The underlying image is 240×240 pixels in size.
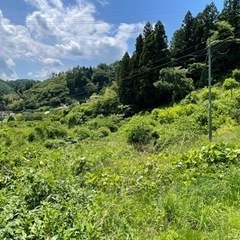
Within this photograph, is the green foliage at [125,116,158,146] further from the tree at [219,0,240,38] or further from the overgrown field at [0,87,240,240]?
the tree at [219,0,240,38]

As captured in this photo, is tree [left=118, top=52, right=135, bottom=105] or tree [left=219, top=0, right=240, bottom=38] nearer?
tree [left=118, top=52, right=135, bottom=105]

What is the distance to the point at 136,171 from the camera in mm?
4648

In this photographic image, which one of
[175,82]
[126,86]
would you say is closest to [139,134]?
[175,82]

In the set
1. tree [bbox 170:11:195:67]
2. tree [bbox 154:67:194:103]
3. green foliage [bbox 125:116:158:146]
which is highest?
tree [bbox 170:11:195:67]

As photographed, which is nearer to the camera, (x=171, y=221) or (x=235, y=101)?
(x=171, y=221)

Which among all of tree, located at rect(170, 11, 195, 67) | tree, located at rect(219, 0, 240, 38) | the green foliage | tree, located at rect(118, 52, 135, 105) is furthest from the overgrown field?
tree, located at rect(219, 0, 240, 38)

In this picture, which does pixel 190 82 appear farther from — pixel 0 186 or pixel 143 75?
pixel 0 186

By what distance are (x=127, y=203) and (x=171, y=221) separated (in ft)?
1.92

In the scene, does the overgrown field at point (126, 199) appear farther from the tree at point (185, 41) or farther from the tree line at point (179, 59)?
the tree at point (185, 41)

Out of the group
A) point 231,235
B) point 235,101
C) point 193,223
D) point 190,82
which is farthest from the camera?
point 190,82

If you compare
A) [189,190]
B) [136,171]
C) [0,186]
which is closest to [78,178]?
[136,171]

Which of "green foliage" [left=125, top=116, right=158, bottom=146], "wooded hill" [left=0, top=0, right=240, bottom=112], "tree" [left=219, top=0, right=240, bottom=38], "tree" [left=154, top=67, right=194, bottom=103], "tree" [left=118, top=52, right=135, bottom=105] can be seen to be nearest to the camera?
"green foliage" [left=125, top=116, right=158, bottom=146]

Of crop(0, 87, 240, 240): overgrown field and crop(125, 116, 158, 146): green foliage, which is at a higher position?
crop(125, 116, 158, 146): green foliage

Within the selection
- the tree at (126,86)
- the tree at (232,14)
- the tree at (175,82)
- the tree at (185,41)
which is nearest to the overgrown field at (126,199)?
the tree at (175,82)
